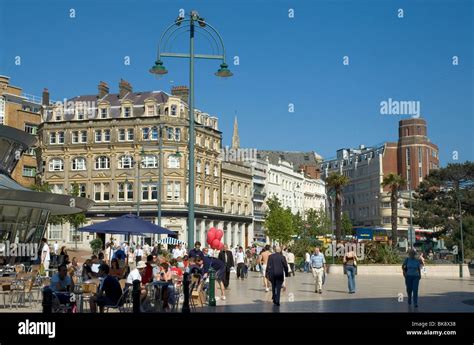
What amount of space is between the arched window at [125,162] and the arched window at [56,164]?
690 centimetres

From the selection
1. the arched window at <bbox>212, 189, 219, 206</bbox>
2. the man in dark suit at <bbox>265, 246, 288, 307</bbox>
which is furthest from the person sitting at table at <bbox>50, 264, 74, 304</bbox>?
the arched window at <bbox>212, 189, 219, 206</bbox>

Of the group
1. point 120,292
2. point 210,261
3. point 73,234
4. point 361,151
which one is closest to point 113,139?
point 73,234

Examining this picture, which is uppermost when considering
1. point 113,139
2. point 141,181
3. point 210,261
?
point 113,139

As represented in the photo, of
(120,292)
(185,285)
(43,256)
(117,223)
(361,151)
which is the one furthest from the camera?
(361,151)

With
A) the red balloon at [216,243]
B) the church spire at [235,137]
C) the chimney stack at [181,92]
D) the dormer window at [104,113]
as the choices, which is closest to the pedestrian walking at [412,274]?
the red balloon at [216,243]

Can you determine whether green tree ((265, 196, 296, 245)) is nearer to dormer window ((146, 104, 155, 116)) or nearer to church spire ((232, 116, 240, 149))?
dormer window ((146, 104, 155, 116))

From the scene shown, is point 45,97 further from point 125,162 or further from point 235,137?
point 235,137

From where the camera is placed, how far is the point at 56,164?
76312mm

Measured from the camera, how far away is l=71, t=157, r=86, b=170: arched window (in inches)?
3000

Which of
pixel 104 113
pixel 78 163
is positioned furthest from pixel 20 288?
pixel 104 113

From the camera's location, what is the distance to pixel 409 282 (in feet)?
59.9
